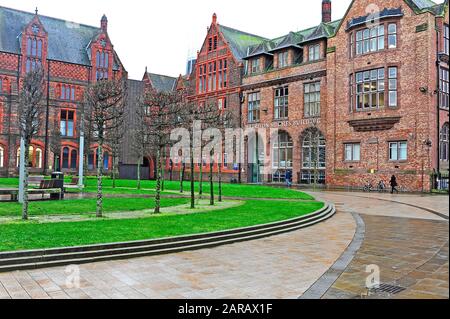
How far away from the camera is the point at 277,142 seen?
44.2 meters

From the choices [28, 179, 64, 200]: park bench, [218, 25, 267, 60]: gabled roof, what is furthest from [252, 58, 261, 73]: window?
[28, 179, 64, 200]: park bench

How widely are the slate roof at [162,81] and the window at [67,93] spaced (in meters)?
13.5

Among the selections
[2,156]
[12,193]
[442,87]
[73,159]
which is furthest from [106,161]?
[442,87]

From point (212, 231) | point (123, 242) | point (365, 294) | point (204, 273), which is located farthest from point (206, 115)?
point (365, 294)

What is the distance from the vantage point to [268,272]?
8062 mm

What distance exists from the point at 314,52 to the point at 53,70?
37.9 meters

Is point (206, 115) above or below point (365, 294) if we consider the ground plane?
above

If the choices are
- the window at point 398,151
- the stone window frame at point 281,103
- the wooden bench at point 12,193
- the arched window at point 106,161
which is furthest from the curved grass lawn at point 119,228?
the arched window at point 106,161

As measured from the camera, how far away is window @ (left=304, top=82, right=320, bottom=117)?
3984cm

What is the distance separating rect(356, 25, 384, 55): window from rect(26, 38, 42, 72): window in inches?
1690

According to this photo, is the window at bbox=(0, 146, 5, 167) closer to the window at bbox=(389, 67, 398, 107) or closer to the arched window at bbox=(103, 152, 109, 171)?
the arched window at bbox=(103, 152, 109, 171)

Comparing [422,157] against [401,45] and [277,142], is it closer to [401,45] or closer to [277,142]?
[401,45]

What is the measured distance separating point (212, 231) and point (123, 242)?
2894 millimetres

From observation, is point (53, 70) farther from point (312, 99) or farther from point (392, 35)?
point (392, 35)
